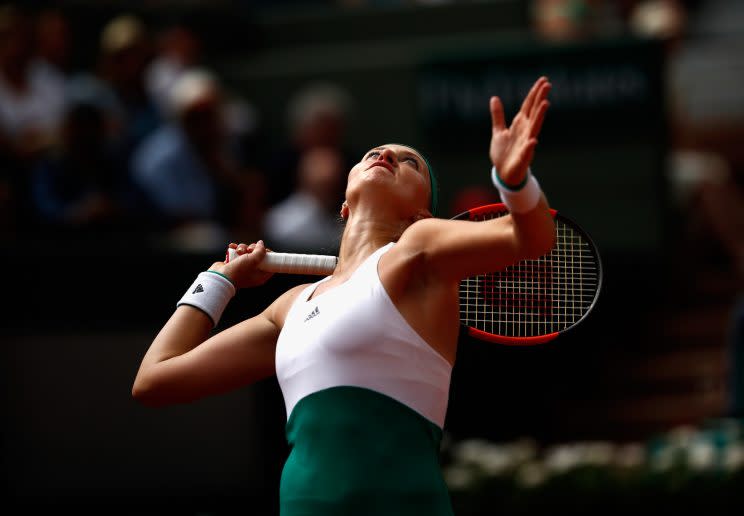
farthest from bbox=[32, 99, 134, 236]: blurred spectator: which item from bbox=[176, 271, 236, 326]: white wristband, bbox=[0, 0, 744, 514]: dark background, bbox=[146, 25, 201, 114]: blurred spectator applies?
bbox=[176, 271, 236, 326]: white wristband

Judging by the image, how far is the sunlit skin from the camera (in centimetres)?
287

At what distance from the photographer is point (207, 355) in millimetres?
3336

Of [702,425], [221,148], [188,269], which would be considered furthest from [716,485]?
[221,148]

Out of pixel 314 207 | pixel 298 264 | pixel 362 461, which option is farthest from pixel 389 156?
pixel 314 207

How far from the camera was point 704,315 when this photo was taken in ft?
31.3

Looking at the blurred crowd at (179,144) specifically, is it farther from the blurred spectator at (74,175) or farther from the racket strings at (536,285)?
the racket strings at (536,285)

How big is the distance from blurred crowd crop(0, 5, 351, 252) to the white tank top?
4.06 meters

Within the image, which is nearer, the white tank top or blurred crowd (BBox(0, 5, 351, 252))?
the white tank top

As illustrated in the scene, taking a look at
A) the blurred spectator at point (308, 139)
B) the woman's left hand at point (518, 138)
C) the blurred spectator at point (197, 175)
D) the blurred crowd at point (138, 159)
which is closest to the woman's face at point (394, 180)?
the woman's left hand at point (518, 138)

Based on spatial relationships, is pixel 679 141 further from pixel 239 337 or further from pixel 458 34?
pixel 239 337

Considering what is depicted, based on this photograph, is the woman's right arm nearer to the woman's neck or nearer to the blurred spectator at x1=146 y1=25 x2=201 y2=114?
the woman's neck

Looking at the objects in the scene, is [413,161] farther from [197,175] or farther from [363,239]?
[197,175]

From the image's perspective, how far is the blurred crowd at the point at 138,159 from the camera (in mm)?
7844

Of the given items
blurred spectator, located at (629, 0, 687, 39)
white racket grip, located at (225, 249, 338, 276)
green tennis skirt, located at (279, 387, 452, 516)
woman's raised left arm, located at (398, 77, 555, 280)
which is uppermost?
woman's raised left arm, located at (398, 77, 555, 280)
